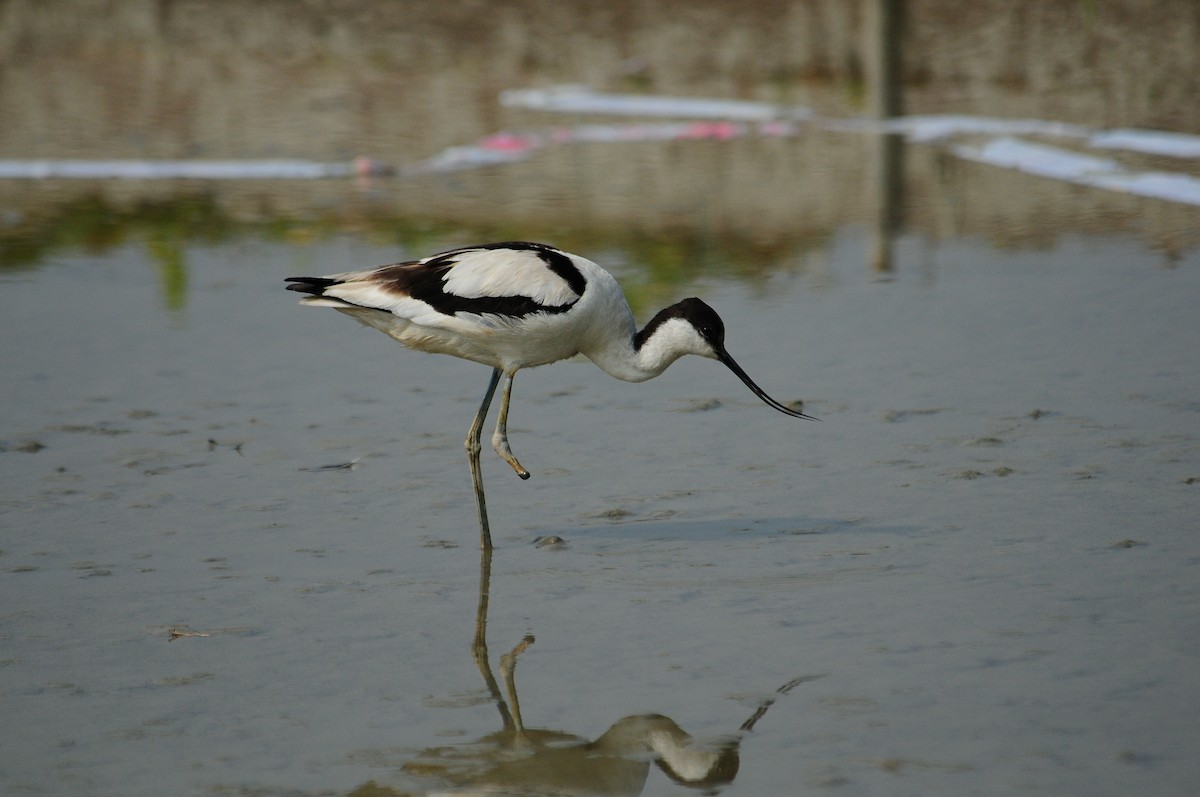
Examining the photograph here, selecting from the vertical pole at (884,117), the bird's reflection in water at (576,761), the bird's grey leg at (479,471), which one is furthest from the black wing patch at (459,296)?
the vertical pole at (884,117)

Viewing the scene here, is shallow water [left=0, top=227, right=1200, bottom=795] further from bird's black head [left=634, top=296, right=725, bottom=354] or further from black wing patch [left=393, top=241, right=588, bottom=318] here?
black wing patch [left=393, top=241, right=588, bottom=318]

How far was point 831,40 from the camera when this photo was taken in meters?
18.6

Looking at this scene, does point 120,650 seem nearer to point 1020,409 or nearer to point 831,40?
point 1020,409

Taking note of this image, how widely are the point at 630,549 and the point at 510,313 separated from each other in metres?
0.98

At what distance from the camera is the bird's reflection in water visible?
4.06 m

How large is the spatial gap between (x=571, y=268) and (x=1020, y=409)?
2.15 meters

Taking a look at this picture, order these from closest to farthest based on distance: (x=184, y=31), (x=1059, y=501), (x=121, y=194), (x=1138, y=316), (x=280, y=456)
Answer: (x=1059, y=501) → (x=280, y=456) → (x=1138, y=316) → (x=121, y=194) → (x=184, y=31)

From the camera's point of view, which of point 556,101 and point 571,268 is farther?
point 556,101

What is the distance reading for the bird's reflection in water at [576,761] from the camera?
13.3ft

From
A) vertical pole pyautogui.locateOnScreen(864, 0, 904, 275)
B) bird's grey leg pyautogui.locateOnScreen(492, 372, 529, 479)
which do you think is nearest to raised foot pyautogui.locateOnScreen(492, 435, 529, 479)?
bird's grey leg pyautogui.locateOnScreen(492, 372, 529, 479)

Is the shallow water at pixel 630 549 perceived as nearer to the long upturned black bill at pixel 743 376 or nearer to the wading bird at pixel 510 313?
the long upturned black bill at pixel 743 376

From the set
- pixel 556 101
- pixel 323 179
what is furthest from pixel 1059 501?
pixel 556 101

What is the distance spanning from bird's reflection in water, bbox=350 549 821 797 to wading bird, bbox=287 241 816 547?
68.6 inches

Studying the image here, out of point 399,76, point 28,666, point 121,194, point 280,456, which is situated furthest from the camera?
point 399,76
